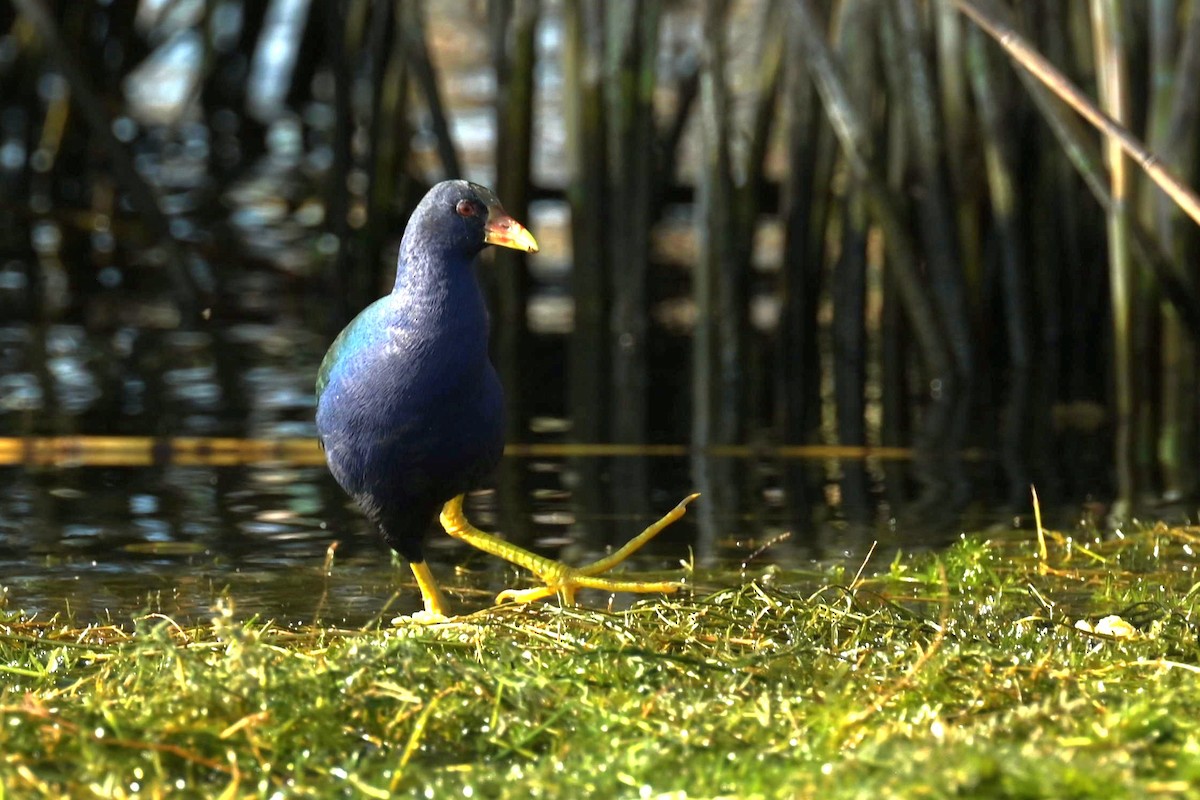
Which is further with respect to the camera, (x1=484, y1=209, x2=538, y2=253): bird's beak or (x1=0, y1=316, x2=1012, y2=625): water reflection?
(x1=0, y1=316, x2=1012, y2=625): water reflection

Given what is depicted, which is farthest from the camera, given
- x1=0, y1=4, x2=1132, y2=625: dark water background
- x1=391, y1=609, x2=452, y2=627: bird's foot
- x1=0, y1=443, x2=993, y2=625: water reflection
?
x1=0, y1=4, x2=1132, y2=625: dark water background

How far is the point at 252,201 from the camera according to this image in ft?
33.7

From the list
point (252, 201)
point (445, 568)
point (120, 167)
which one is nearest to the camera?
point (445, 568)

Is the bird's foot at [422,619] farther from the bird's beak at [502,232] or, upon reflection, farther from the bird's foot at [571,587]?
the bird's beak at [502,232]

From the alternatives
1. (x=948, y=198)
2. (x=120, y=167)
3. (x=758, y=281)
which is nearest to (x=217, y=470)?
(x=120, y=167)

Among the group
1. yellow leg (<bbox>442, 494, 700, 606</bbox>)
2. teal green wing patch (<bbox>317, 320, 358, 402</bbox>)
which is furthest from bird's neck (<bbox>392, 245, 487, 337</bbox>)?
yellow leg (<bbox>442, 494, 700, 606</bbox>)

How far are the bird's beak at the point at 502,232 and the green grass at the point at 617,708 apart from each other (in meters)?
0.70

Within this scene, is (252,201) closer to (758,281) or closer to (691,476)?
(758,281)

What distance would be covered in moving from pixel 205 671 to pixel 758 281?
255 inches

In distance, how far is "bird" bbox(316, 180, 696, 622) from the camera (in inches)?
134

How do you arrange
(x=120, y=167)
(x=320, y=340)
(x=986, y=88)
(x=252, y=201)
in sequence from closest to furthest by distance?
(x=986, y=88) → (x=120, y=167) → (x=320, y=340) → (x=252, y=201)

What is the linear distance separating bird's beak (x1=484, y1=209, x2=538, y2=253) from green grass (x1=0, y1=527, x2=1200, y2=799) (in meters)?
0.70

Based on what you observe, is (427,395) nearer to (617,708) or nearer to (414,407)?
(414,407)

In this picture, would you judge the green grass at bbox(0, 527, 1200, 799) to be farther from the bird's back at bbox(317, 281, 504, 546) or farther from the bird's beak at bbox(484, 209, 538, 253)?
the bird's beak at bbox(484, 209, 538, 253)
